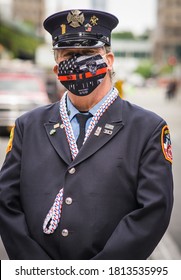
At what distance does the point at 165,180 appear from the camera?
8.60ft

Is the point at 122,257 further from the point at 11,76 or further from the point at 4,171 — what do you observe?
the point at 11,76

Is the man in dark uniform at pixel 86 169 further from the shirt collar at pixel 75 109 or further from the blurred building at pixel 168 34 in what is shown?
the blurred building at pixel 168 34

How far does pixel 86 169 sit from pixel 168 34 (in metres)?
177

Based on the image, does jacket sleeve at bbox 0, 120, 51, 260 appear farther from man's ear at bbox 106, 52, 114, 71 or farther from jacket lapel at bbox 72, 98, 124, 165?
man's ear at bbox 106, 52, 114, 71

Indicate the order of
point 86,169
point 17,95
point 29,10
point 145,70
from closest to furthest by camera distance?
point 86,169 < point 17,95 < point 145,70 < point 29,10

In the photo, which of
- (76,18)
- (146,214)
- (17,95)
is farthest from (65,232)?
(17,95)

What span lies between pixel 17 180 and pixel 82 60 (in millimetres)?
603

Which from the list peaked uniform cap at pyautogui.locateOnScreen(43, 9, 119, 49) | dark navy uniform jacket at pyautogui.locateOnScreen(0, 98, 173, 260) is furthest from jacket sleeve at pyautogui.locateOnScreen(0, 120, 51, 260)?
peaked uniform cap at pyautogui.locateOnScreen(43, 9, 119, 49)

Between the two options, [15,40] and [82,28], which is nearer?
[82,28]

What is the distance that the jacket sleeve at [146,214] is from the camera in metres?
2.54

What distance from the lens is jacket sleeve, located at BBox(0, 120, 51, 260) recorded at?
2646 mm

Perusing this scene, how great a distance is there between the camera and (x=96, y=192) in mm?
2623

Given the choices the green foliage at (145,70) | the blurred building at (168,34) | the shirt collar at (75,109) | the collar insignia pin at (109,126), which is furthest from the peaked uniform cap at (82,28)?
the green foliage at (145,70)

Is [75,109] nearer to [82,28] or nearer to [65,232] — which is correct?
[82,28]
